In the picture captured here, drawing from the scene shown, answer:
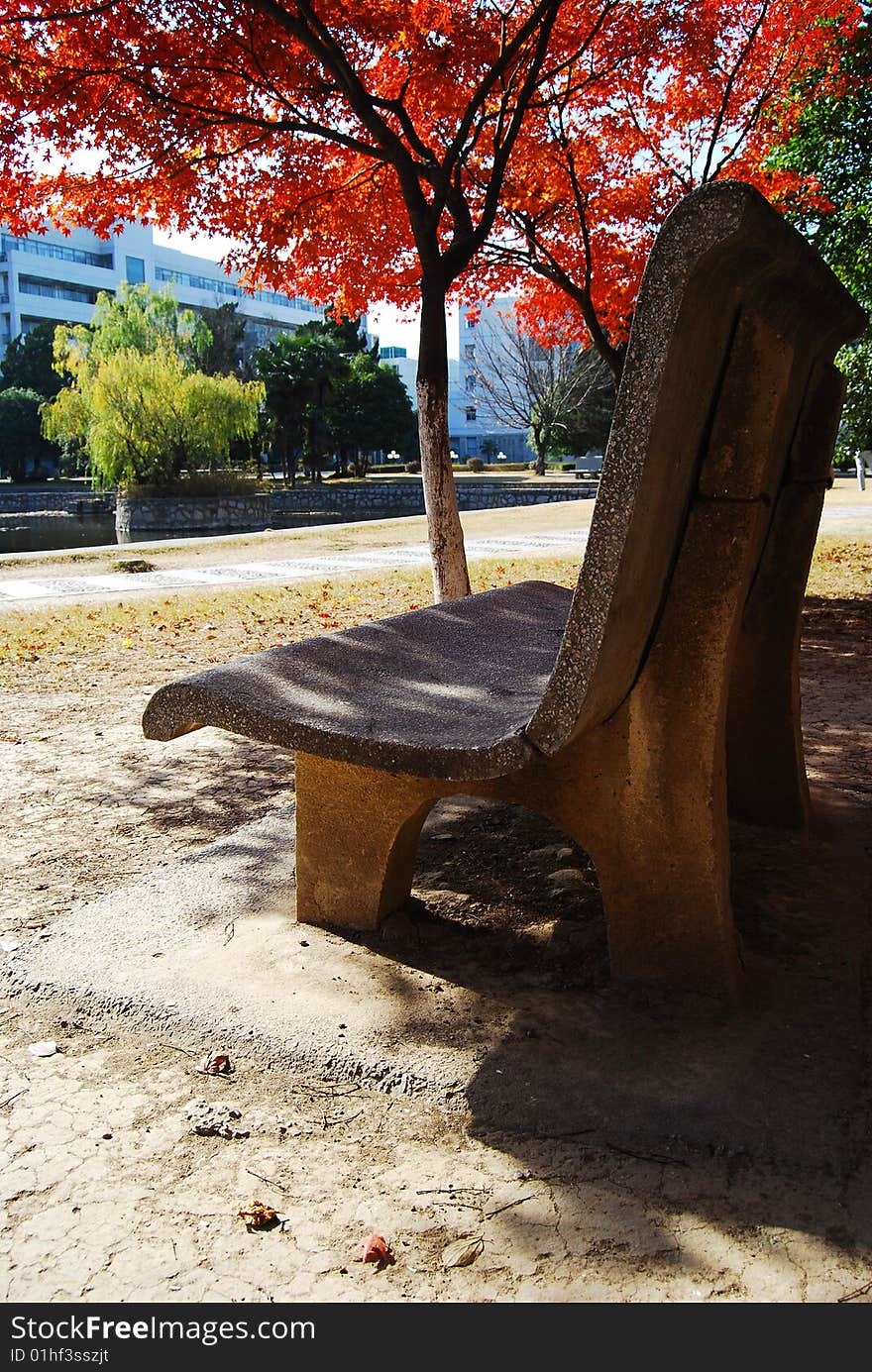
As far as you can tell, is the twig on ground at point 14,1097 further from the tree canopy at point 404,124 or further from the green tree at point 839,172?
the green tree at point 839,172

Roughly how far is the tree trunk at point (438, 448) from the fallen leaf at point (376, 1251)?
5430 millimetres

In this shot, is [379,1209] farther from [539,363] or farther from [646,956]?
[539,363]

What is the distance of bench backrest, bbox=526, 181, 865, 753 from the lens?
1608mm

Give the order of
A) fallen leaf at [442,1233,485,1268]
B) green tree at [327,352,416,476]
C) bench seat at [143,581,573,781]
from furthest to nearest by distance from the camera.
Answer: green tree at [327,352,416,476] → bench seat at [143,581,573,781] → fallen leaf at [442,1233,485,1268]

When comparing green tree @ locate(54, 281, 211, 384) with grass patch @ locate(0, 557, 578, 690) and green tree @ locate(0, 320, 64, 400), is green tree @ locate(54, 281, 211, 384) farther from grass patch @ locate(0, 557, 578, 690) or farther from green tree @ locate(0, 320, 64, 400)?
grass patch @ locate(0, 557, 578, 690)

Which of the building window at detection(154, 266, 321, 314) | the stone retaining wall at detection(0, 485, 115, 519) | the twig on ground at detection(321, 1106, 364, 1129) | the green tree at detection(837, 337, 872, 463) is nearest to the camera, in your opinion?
the twig on ground at detection(321, 1106, 364, 1129)

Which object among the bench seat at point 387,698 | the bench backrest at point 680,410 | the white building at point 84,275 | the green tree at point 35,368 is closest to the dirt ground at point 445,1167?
the bench seat at point 387,698

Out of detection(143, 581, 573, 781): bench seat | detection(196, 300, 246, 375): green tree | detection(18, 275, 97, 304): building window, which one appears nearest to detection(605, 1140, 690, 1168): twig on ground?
detection(143, 581, 573, 781): bench seat

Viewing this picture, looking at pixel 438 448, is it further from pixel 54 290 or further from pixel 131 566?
pixel 54 290

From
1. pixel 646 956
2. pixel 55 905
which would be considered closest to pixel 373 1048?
pixel 646 956

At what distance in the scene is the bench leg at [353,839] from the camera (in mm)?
2492

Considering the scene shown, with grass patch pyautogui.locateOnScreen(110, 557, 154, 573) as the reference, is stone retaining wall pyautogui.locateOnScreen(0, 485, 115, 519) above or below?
above

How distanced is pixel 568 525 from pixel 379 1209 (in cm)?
1684

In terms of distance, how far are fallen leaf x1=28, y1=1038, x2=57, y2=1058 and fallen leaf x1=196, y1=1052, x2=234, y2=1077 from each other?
320mm
